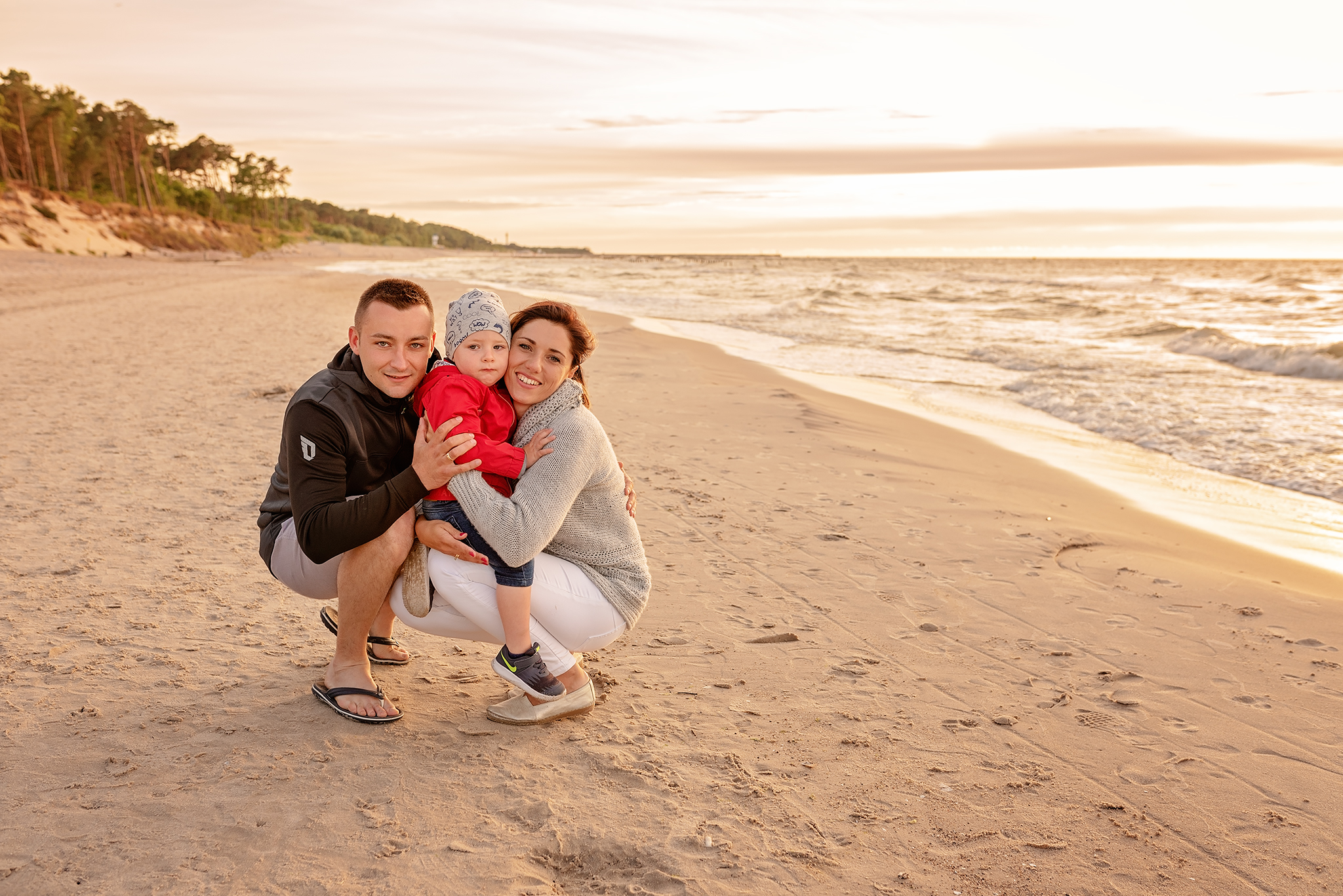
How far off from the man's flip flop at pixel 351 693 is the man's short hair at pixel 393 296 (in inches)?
56.5

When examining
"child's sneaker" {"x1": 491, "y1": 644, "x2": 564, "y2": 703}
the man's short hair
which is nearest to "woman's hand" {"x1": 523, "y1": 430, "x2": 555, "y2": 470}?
the man's short hair

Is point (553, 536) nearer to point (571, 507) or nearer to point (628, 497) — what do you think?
point (571, 507)

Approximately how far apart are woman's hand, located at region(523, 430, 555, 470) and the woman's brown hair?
203 mm

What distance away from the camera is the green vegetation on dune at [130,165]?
54.0m

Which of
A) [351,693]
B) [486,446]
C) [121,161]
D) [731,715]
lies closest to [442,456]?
[486,446]

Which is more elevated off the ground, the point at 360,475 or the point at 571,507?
the point at 360,475

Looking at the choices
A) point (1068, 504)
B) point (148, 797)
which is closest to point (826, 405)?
point (1068, 504)

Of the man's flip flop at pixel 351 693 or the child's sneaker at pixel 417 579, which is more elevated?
the child's sneaker at pixel 417 579

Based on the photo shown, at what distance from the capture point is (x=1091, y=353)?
17.5 metres

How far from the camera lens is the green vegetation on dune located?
54.0 metres

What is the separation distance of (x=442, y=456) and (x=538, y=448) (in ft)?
1.17

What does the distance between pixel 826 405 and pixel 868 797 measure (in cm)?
751

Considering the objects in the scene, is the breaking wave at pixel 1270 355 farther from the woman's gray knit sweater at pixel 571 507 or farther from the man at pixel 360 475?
the man at pixel 360 475

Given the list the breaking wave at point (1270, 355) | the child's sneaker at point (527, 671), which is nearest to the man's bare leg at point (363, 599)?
the child's sneaker at point (527, 671)
